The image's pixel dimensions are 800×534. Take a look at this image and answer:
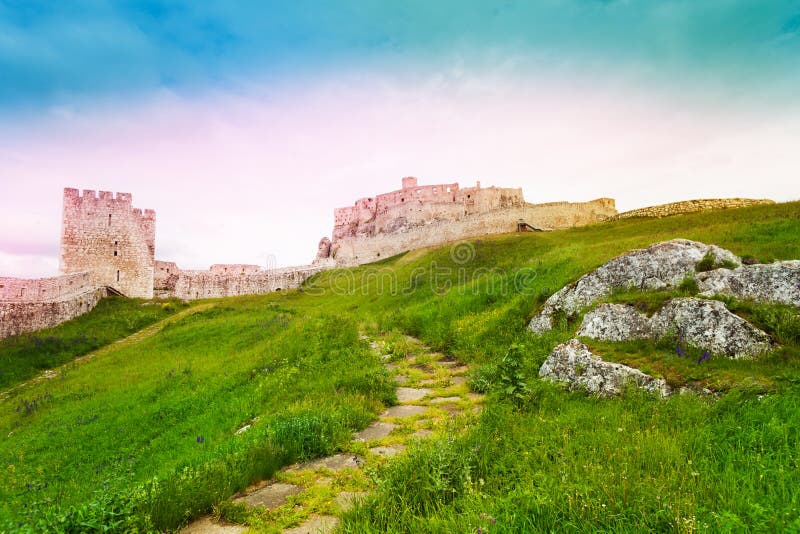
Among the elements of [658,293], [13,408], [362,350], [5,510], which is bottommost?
[13,408]

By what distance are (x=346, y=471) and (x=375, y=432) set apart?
4.59 ft

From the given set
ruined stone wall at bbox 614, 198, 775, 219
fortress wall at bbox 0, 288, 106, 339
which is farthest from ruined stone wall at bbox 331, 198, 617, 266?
fortress wall at bbox 0, 288, 106, 339

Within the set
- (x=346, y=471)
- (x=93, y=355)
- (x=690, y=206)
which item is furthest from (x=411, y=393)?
(x=690, y=206)

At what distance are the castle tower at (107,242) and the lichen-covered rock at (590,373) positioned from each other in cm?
4718

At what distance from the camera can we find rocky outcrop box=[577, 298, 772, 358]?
6332 mm

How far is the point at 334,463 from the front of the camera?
5.53 metres

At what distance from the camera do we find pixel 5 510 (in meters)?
6.96

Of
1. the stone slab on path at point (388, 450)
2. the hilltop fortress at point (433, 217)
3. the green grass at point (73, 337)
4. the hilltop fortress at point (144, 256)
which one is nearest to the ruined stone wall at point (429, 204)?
the hilltop fortress at point (433, 217)

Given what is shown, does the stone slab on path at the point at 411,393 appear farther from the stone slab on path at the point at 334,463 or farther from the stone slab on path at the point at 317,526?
the stone slab on path at the point at 317,526

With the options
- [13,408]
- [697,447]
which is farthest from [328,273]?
[697,447]

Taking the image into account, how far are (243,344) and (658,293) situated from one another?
1595cm

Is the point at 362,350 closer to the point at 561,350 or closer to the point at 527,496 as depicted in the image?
the point at 561,350

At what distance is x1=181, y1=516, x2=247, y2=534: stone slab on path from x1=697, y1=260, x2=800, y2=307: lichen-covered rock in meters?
8.65

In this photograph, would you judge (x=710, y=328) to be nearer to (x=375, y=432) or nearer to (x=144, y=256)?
(x=375, y=432)
